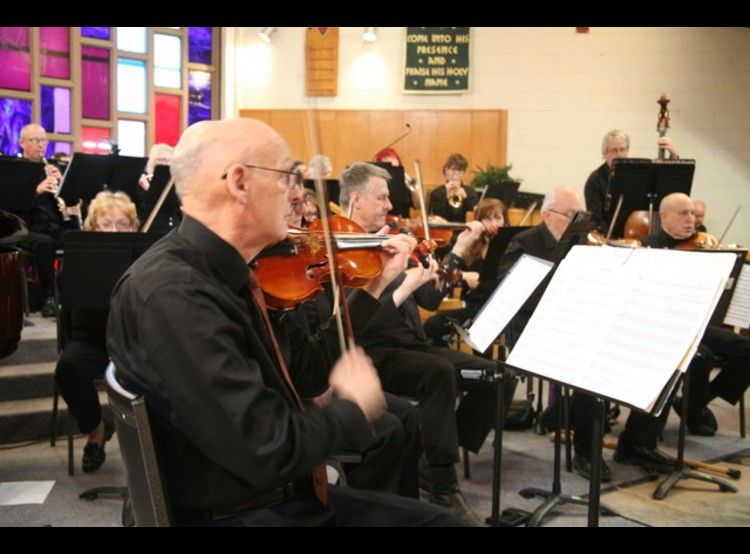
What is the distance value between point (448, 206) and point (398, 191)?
4.98 ft

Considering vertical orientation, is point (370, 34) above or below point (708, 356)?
above

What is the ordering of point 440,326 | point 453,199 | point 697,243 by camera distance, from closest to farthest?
1. point 697,243
2. point 440,326
3. point 453,199

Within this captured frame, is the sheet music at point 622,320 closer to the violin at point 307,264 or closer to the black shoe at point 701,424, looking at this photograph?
the violin at point 307,264

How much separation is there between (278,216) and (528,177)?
349 inches

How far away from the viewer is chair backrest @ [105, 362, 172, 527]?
1495 millimetres

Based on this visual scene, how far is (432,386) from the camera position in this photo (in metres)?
3.56

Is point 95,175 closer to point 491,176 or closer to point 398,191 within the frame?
point 398,191

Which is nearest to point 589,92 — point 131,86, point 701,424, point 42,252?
point 131,86

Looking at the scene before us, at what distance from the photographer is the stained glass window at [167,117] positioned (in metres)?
10.5

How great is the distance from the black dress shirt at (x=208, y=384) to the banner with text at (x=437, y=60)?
9.17 metres

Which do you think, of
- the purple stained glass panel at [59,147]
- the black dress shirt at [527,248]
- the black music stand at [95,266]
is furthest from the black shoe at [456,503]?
the purple stained glass panel at [59,147]

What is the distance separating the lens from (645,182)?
5.65 metres

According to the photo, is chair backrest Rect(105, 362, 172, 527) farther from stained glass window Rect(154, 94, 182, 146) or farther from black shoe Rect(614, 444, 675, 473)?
stained glass window Rect(154, 94, 182, 146)

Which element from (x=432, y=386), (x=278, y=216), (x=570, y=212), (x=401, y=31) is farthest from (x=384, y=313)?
(x=401, y=31)
